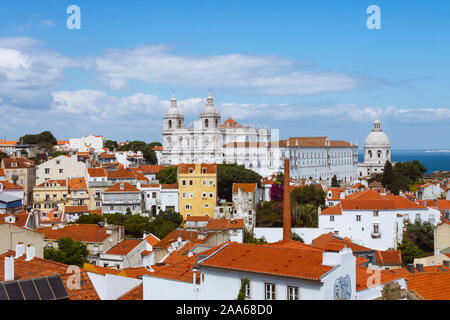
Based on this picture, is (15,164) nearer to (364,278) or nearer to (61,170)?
(61,170)

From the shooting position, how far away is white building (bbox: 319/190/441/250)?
3600cm

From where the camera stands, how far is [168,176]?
56281 millimetres

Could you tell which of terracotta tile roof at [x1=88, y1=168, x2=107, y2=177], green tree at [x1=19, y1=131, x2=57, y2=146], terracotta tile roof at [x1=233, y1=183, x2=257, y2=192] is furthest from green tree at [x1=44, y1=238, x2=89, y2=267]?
green tree at [x1=19, y1=131, x2=57, y2=146]

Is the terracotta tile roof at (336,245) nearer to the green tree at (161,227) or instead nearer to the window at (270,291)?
the window at (270,291)

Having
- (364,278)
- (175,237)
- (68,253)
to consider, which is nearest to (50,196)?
(175,237)

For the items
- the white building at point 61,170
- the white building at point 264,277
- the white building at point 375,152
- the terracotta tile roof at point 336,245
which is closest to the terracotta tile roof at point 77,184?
the white building at point 61,170

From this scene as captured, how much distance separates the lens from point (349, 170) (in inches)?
4363

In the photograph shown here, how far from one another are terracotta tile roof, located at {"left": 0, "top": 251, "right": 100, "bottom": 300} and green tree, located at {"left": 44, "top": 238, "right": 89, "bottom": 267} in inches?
401

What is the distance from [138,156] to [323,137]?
39267 mm

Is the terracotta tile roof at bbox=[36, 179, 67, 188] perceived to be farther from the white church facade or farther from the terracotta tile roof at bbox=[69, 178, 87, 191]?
the white church facade

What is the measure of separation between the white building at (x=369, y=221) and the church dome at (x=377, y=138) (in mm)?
78326

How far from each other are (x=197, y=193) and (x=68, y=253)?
20755 mm

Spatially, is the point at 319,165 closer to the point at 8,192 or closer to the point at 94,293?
the point at 8,192

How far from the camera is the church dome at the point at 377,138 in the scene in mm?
113081
